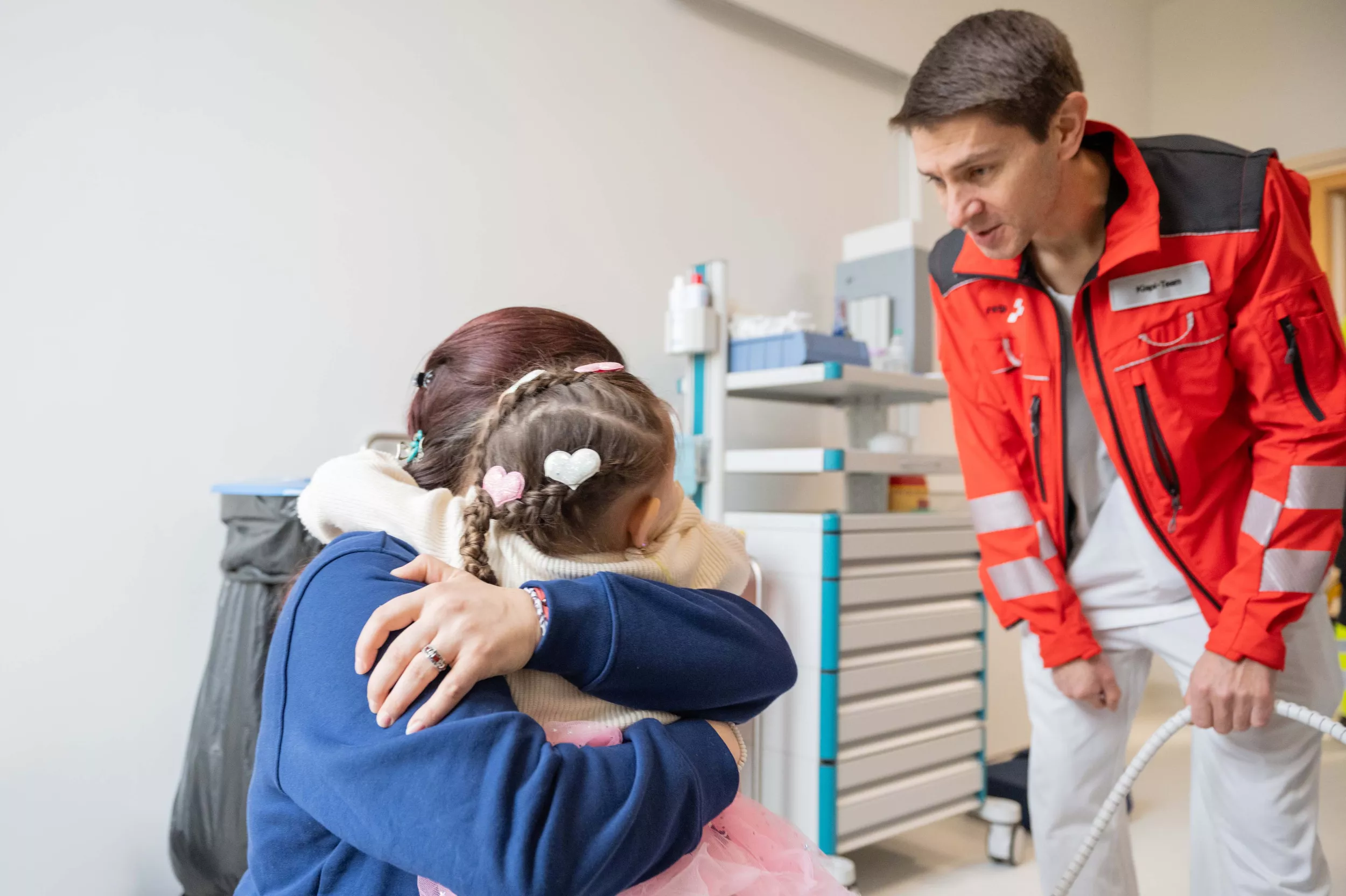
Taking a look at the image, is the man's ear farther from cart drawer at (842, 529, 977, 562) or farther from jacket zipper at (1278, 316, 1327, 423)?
cart drawer at (842, 529, 977, 562)

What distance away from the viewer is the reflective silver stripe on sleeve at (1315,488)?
3.99 ft

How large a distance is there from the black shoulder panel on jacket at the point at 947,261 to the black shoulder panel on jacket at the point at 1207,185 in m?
0.28

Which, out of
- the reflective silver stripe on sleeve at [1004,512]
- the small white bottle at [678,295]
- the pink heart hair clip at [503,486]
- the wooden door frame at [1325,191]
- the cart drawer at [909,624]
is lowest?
the cart drawer at [909,624]

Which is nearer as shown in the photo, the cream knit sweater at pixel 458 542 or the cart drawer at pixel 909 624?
the cream knit sweater at pixel 458 542

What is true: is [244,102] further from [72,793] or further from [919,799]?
[919,799]

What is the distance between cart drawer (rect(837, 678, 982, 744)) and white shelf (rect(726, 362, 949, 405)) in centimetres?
70

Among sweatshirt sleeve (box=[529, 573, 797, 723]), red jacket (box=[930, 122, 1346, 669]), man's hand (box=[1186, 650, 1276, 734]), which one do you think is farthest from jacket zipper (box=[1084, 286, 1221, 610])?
sweatshirt sleeve (box=[529, 573, 797, 723])

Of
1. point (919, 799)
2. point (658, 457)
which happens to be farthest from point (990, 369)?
point (919, 799)

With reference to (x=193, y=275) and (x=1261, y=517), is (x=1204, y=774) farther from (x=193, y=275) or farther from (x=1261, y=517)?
(x=193, y=275)

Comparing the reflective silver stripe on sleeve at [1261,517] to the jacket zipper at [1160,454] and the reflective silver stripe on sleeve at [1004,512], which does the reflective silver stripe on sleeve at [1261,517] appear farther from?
the reflective silver stripe on sleeve at [1004,512]

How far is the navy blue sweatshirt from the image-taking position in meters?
0.60

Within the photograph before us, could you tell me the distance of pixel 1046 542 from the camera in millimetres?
1462

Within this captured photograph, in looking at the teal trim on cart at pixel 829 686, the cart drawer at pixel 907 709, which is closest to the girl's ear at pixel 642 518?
the teal trim on cart at pixel 829 686

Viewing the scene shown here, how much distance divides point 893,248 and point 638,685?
2.18 meters
